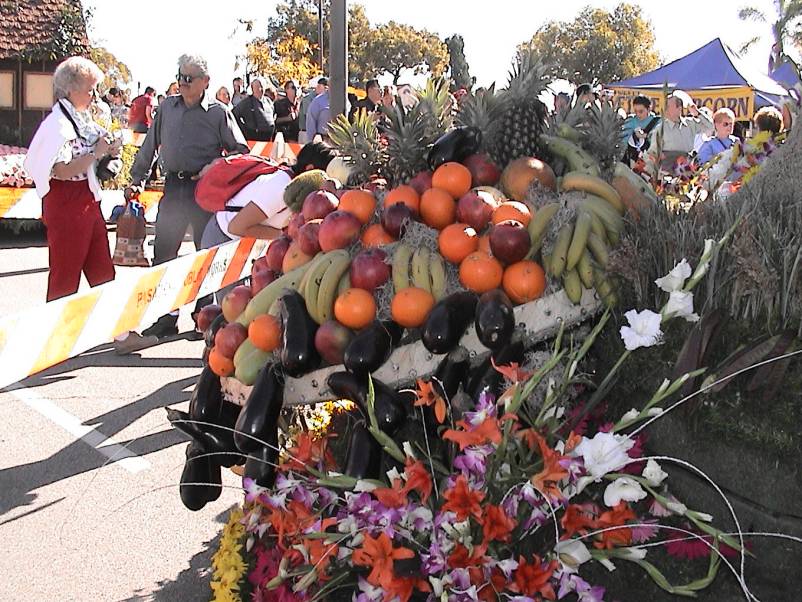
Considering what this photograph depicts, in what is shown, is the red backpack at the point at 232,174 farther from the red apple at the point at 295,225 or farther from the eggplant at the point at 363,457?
the eggplant at the point at 363,457

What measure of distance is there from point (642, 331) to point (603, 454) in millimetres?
315

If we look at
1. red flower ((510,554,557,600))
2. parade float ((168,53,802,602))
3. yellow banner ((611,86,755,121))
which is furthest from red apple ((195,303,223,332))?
yellow banner ((611,86,755,121))

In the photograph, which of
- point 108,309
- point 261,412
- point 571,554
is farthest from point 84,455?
point 571,554

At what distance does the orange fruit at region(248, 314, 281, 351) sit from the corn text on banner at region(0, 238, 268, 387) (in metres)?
1.55

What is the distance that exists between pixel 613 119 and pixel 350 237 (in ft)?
2.99

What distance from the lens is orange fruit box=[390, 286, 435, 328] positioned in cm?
251

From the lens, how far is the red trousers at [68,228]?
602 centimetres

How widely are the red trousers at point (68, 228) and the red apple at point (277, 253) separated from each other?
3.42 metres

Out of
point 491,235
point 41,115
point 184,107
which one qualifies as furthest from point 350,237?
point 41,115

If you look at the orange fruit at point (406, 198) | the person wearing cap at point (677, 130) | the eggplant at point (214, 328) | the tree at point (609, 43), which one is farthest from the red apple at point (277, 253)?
the tree at point (609, 43)

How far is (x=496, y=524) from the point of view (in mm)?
2102

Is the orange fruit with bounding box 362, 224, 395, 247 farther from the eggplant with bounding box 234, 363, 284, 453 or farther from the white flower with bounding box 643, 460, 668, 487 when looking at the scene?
the white flower with bounding box 643, 460, 668, 487

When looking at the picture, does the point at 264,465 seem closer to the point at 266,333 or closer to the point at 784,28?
the point at 266,333

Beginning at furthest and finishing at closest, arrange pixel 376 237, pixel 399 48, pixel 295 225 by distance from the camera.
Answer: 1. pixel 399 48
2. pixel 295 225
3. pixel 376 237
